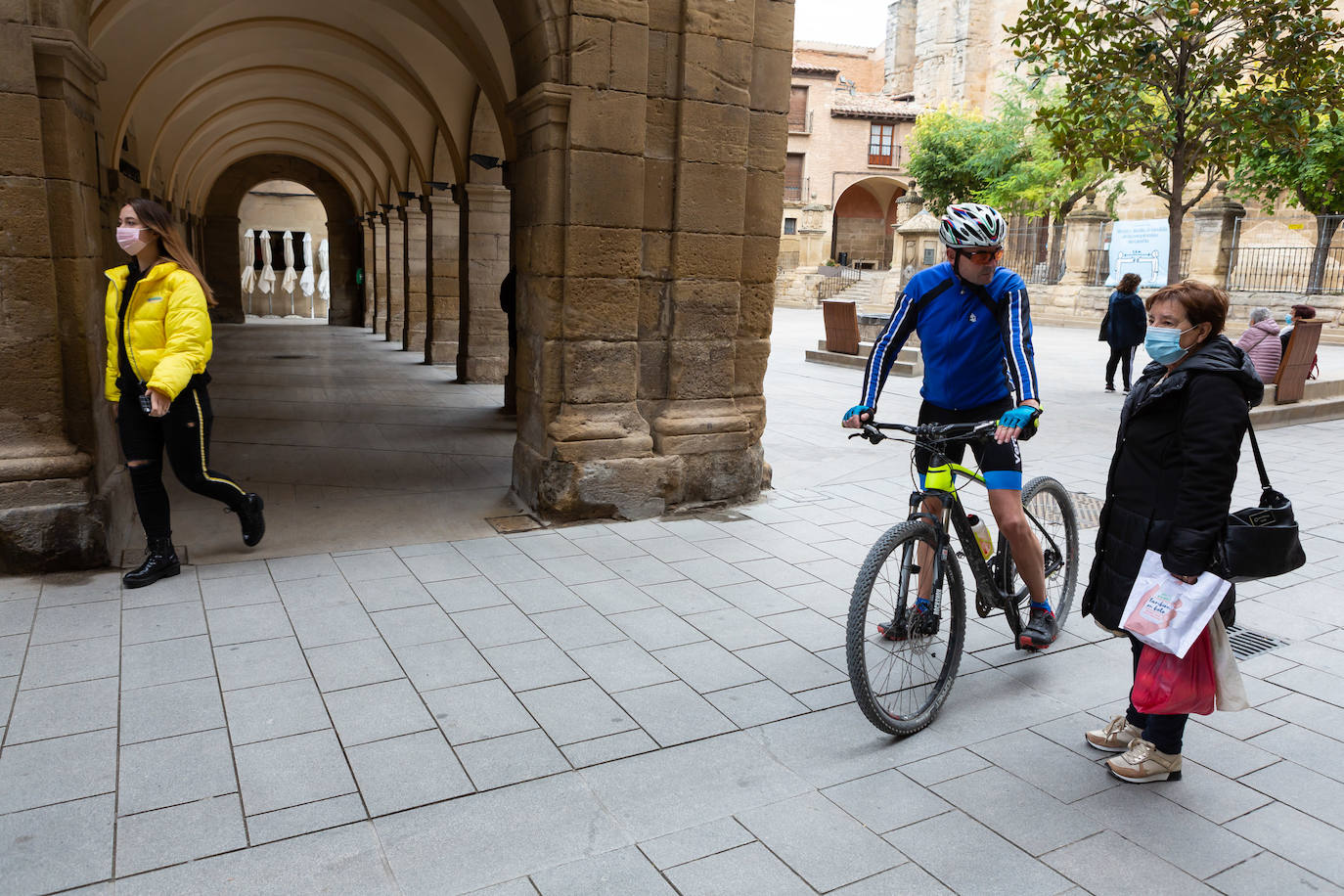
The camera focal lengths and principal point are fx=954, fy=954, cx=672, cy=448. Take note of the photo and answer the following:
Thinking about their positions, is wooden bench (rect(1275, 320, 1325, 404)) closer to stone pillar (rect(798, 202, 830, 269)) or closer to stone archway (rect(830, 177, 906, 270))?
stone pillar (rect(798, 202, 830, 269))

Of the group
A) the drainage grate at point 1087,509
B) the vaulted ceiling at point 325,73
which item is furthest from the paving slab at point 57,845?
the drainage grate at point 1087,509

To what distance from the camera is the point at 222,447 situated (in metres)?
7.65

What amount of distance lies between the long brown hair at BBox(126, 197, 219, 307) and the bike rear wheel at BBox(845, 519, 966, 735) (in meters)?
2.99

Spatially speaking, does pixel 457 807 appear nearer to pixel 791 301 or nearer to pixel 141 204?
pixel 141 204

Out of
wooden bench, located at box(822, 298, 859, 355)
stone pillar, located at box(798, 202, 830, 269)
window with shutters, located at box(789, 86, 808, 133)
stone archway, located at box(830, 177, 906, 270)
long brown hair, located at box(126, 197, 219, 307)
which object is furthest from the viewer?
stone archway, located at box(830, 177, 906, 270)

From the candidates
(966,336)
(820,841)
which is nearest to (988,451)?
(966,336)

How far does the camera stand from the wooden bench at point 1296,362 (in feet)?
34.0

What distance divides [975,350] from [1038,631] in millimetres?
1178

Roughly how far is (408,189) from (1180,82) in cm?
1186

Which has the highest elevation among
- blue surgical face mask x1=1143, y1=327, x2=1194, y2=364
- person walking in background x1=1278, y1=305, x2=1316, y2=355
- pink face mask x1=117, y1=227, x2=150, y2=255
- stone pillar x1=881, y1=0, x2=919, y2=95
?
stone pillar x1=881, y1=0, x2=919, y2=95

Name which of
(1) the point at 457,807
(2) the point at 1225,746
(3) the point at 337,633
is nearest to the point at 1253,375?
(2) the point at 1225,746

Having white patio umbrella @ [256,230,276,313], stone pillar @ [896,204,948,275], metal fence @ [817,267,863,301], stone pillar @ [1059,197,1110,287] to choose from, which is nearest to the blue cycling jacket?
stone pillar @ [896,204,948,275]

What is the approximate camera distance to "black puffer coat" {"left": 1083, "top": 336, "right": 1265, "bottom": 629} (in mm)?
2592

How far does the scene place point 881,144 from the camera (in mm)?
48906
